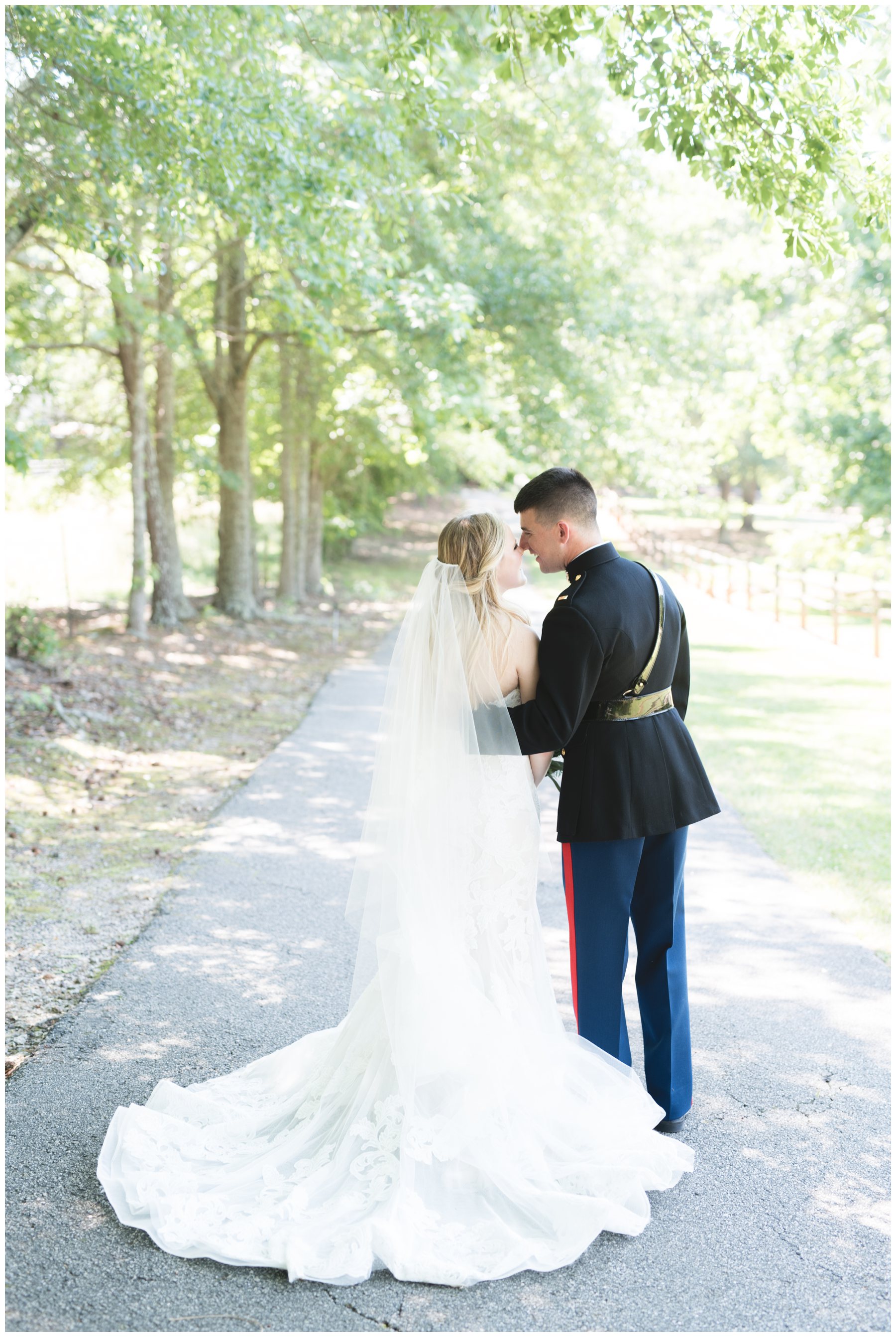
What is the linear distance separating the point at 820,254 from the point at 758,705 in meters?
9.47

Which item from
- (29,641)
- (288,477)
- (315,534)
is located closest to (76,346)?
(29,641)

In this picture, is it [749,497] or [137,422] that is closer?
[137,422]

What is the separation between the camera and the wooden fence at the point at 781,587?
22.4 meters

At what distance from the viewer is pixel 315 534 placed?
92.5 ft

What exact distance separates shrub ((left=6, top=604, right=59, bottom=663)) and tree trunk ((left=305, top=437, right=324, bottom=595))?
1538 cm

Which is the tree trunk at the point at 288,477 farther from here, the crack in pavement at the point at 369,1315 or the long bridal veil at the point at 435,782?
the crack in pavement at the point at 369,1315

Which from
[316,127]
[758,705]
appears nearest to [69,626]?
[316,127]

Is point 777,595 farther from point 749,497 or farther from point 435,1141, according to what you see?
point 749,497

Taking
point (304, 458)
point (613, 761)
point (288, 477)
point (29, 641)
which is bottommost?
point (29, 641)

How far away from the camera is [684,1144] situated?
3758 mm

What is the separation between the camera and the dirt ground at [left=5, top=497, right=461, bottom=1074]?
18.6 ft

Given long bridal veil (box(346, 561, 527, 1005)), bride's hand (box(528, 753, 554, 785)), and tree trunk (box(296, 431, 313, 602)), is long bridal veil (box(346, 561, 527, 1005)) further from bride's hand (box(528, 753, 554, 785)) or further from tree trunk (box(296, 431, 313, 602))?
tree trunk (box(296, 431, 313, 602))

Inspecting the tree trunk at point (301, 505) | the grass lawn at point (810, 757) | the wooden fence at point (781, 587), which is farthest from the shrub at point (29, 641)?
the wooden fence at point (781, 587)

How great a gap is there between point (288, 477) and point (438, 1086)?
20508mm
